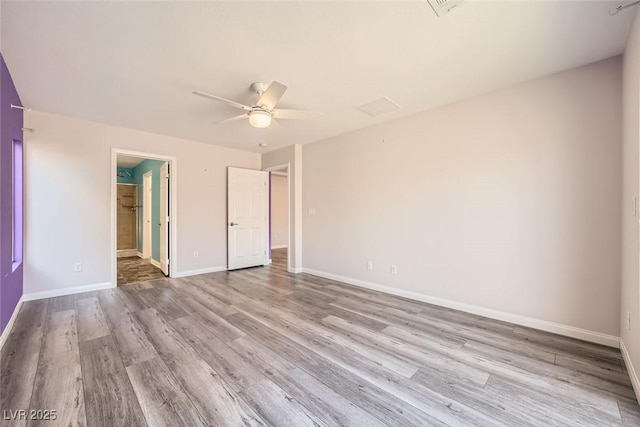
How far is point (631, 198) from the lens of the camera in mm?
1889

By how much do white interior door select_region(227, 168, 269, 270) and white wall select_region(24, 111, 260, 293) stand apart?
0.80 metres

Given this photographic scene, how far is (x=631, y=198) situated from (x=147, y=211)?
796 cm

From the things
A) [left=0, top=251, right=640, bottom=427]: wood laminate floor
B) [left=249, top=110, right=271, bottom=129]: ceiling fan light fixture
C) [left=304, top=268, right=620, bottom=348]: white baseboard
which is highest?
[left=249, top=110, right=271, bottom=129]: ceiling fan light fixture

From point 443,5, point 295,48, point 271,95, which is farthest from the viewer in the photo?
point 271,95

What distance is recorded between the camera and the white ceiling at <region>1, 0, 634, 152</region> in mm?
1722

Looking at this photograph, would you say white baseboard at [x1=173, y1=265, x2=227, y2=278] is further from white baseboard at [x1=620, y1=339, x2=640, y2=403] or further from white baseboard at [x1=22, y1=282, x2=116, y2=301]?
white baseboard at [x1=620, y1=339, x2=640, y2=403]

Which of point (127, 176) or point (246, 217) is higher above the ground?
point (127, 176)

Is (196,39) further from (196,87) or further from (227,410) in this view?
(227,410)

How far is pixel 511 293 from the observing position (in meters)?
2.72

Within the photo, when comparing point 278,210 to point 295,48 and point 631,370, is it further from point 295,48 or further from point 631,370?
point 631,370

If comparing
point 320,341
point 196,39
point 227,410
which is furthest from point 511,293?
point 196,39

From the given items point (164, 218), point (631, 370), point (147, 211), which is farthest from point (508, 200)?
point (147, 211)

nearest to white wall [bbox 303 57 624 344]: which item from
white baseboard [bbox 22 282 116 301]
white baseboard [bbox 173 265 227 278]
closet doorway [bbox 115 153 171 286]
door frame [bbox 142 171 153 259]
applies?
white baseboard [bbox 173 265 227 278]

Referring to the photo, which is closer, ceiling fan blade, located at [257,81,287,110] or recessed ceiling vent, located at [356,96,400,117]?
ceiling fan blade, located at [257,81,287,110]
